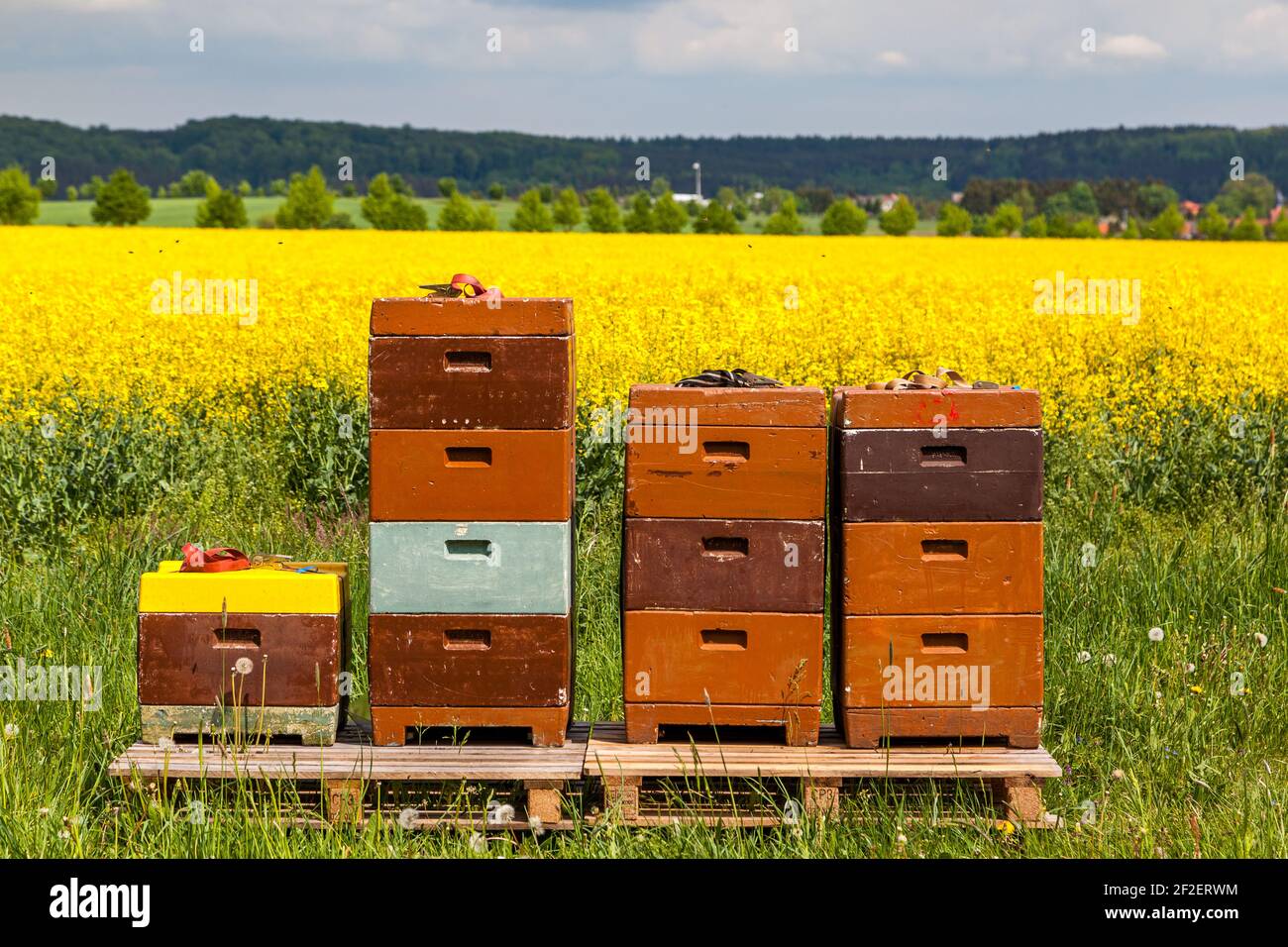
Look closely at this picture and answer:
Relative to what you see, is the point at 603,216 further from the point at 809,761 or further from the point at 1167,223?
the point at 809,761

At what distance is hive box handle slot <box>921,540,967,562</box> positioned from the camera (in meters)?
4.56

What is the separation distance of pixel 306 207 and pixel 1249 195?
63324mm

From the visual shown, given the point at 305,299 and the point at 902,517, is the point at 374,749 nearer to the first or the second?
the point at 902,517

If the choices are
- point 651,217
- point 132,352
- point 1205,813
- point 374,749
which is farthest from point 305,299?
point 651,217

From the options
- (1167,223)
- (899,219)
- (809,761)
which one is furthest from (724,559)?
(1167,223)

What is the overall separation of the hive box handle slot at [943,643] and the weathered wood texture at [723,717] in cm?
45

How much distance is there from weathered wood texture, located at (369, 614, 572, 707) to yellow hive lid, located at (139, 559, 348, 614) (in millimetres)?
220

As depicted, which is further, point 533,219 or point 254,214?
Result: point 254,214

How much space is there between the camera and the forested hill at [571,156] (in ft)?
231

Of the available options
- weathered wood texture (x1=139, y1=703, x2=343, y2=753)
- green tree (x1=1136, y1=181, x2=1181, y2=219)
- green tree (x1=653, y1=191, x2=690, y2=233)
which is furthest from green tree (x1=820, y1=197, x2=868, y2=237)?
weathered wood texture (x1=139, y1=703, x2=343, y2=753)

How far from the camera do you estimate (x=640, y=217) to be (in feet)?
173

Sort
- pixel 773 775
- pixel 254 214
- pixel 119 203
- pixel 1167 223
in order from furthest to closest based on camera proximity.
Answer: pixel 254 214 < pixel 1167 223 < pixel 119 203 < pixel 773 775
